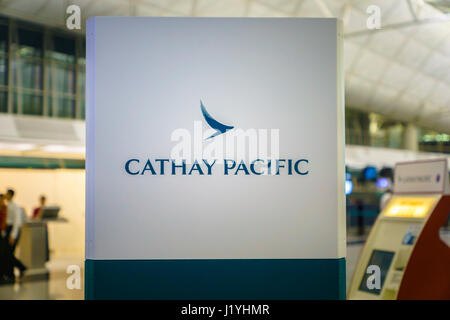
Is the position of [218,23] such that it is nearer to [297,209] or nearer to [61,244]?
[297,209]

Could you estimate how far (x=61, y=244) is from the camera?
45.5 feet

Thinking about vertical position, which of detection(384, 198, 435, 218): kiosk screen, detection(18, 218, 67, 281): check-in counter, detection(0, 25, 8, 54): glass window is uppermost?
detection(0, 25, 8, 54): glass window

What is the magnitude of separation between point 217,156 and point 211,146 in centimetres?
6

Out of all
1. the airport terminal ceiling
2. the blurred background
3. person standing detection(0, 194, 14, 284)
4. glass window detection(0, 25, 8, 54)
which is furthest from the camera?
glass window detection(0, 25, 8, 54)

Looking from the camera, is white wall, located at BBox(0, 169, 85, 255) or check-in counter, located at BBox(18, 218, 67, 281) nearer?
check-in counter, located at BBox(18, 218, 67, 281)

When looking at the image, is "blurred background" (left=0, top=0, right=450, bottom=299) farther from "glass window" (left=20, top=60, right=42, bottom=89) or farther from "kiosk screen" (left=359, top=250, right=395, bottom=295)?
"kiosk screen" (left=359, top=250, right=395, bottom=295)

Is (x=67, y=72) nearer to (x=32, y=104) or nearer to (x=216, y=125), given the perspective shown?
(x=32, y=104)

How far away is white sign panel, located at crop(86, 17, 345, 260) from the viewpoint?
2342mm

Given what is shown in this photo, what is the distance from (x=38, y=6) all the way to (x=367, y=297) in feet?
42.4

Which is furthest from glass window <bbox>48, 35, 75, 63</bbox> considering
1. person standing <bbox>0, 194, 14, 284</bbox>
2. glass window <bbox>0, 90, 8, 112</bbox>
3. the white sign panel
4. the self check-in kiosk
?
the white sign panel

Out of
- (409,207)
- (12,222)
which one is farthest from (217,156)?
(12,222)

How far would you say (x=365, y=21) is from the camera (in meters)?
15.9

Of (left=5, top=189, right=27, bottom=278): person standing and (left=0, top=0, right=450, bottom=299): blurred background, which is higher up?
(left=0, top=0, right=450, bottom=299): blurred background
